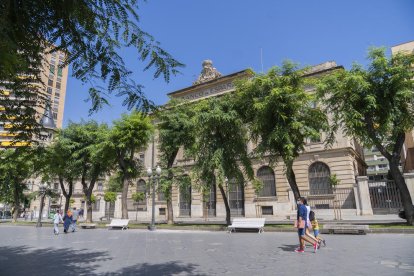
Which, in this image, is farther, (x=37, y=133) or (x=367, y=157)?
(x=367, y=157)

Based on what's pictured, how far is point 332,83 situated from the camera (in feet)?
59.1

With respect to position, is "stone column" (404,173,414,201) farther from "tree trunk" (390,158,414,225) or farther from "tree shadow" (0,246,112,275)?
"tree shadow" (0,246,112,275)

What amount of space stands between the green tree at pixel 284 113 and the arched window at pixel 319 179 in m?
13.8

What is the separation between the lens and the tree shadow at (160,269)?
7.26 meters

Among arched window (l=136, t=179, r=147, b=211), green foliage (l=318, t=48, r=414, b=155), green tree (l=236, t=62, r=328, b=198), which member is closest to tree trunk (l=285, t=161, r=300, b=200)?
green tree (l=236, t=62, r=328, b=198)

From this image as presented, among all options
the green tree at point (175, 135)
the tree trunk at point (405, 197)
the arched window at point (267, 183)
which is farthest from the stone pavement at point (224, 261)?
the arched window at point (267, 183)

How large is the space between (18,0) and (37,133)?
1483 mm

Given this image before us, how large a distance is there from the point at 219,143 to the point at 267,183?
15214mm

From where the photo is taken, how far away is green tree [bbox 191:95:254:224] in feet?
66.7

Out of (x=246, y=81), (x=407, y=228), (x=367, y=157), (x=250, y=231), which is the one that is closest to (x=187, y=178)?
(x=250, y=231)

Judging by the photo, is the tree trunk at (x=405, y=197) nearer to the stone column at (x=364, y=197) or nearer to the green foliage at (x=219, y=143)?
the green foliage at (x=219, y=143)

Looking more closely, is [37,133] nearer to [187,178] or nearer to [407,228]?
[407,228]

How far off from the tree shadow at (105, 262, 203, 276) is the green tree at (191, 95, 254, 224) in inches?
467

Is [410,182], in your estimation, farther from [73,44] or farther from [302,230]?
[73,44]
